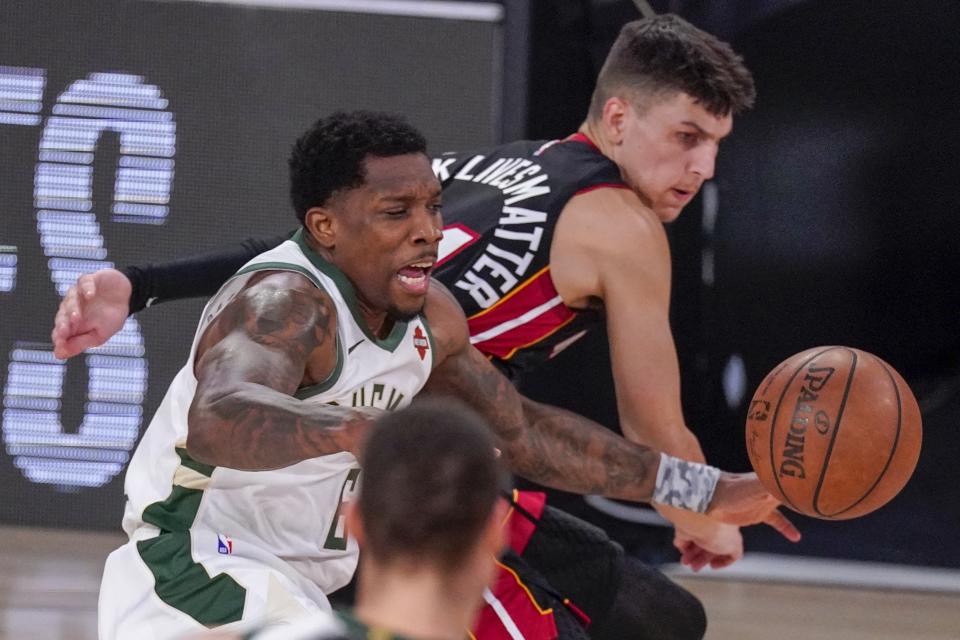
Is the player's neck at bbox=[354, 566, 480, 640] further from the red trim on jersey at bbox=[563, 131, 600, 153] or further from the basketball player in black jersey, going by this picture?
the red trim on jersey at bbox=[563, 131, 600, 153]

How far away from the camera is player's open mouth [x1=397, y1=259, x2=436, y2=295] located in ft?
8.73

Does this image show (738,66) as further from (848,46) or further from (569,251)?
(848,46)

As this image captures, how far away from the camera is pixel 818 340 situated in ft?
17.5

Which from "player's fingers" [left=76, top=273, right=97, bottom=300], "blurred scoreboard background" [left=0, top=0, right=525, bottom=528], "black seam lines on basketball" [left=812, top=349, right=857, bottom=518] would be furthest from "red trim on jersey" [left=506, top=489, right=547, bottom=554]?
"blurred scoreboard background" [left=0, top=0, right=525, bottom=528]

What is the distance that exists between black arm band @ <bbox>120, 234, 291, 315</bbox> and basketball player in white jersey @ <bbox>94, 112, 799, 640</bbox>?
0.69 meters

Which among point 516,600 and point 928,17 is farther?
point 928,17

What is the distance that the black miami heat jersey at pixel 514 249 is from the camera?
11.6 ft

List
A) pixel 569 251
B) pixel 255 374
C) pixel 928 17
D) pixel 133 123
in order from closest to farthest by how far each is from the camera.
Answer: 1. pixel 255 374
2. pixel 569 251
3. pixel 133 123
4. pixel 928 17

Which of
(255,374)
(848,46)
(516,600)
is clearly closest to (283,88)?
(848,46)

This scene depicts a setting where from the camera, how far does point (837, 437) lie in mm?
2912

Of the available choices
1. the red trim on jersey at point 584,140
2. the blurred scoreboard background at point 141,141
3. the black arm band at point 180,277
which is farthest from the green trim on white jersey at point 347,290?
the blurred scoreboard background at point 141,141

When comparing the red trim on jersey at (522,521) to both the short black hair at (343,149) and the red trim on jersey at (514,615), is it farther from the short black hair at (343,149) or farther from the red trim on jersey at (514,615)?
the short black hair at (343,149)

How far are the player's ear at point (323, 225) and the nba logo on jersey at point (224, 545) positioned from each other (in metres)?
0.57

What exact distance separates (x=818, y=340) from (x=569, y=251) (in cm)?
206
